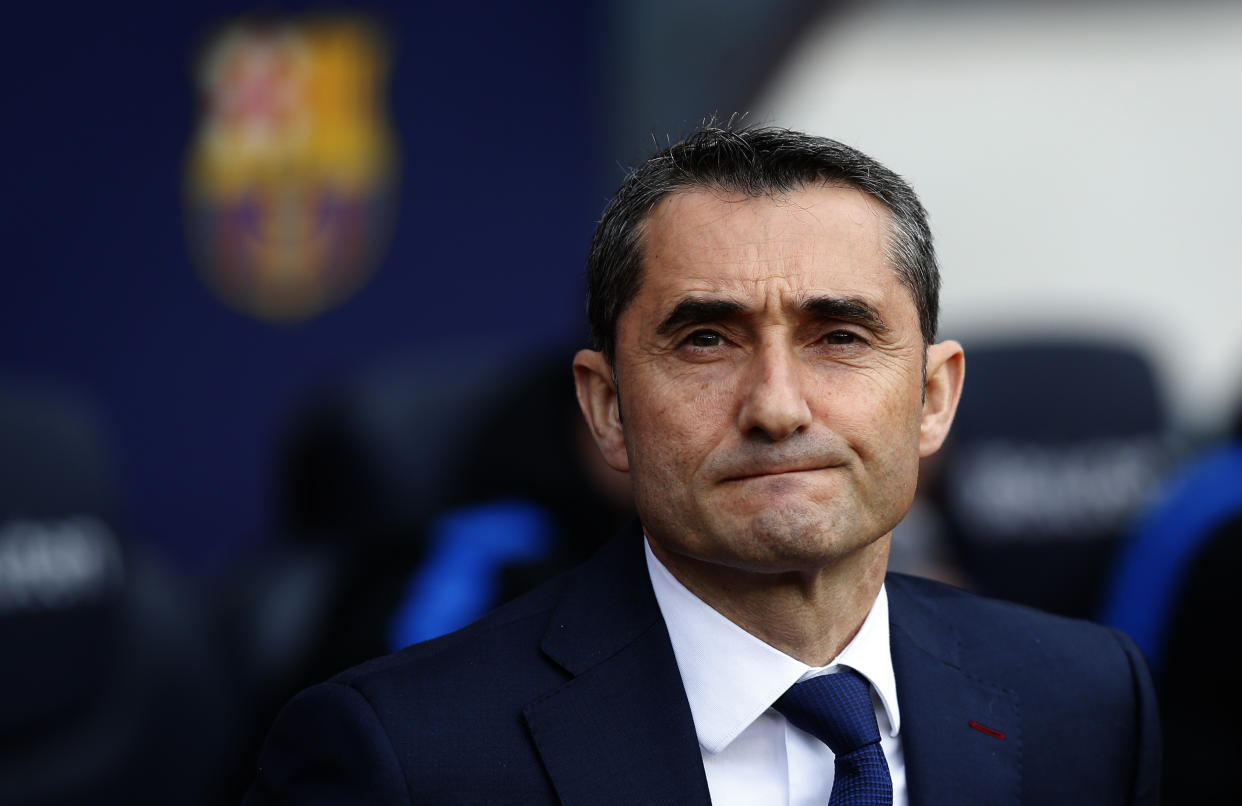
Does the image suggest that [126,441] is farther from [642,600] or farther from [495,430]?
[642,600]

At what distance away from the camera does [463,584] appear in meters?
2.98

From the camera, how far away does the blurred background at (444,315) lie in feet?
10.5

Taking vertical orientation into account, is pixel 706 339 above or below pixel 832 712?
above

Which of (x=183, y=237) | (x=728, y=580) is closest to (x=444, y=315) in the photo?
(x=183, y=237)

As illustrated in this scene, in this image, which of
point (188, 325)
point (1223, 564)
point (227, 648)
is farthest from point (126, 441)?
point (1223, 564)

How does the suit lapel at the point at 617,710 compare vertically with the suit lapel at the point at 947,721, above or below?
above

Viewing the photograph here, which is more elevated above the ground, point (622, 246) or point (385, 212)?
point (622, 246)

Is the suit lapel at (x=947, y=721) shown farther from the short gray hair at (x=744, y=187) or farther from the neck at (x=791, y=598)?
the short gray hair at (x=744, y=187)

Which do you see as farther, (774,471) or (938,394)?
(938,394)

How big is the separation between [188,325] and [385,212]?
0.73 m

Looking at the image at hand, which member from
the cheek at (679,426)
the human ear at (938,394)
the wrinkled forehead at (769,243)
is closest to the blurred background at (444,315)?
the human ear at (938,394)

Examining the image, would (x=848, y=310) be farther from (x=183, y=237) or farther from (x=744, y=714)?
(x=183, y=237)

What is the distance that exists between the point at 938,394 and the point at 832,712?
0.45 m

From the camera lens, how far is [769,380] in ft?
5.86
